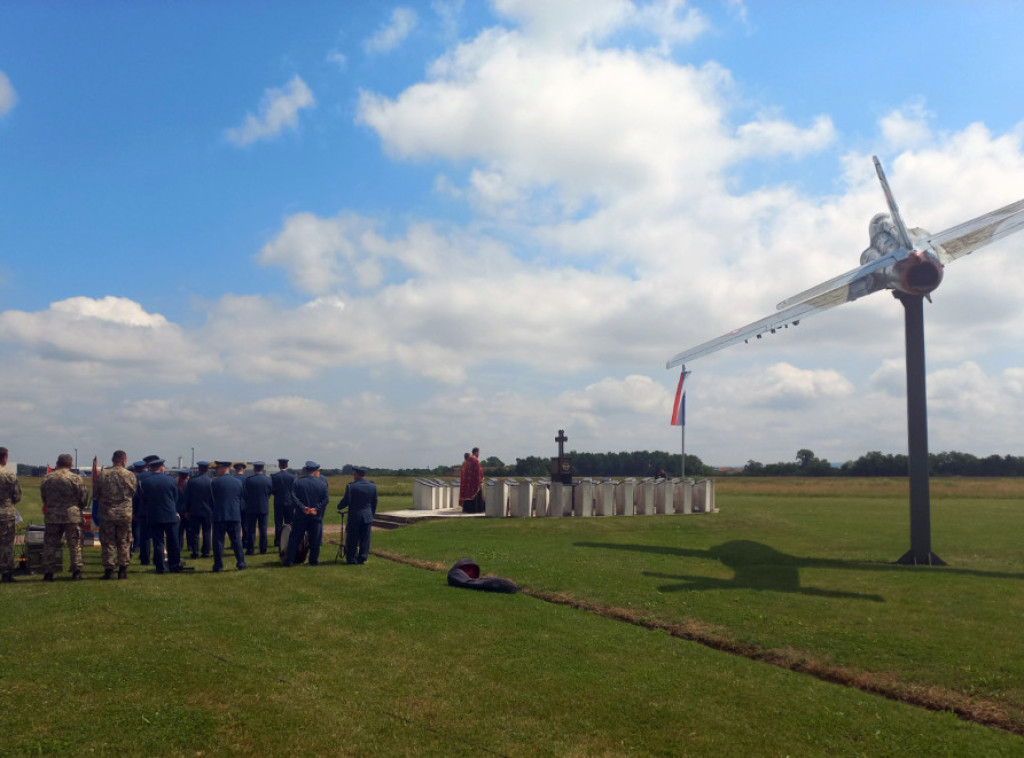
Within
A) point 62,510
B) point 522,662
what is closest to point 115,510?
point 62,510

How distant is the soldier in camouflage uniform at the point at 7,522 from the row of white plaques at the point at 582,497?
42.7 ft

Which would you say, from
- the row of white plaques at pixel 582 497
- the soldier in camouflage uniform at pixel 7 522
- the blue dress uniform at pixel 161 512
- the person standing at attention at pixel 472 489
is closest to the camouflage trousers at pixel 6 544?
the soldier in camouflage uniform at pixel 7 522

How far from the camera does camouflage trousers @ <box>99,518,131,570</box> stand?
40.0ft

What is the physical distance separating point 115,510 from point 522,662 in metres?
8.24

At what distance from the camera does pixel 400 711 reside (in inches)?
242

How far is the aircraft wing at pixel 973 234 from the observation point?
16.4 meters

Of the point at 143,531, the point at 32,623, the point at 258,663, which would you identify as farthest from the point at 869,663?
the point at 143,531

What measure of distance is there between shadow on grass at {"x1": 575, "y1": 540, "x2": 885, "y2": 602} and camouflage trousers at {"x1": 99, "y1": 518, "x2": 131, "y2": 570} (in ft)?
29.8

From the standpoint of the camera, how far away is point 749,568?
1439cm

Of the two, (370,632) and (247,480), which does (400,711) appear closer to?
(370,632)

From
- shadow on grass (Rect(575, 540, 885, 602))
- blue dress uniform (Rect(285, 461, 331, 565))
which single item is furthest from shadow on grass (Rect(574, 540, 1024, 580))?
blue dress uniform (Rect(285, 461, 331, 565))

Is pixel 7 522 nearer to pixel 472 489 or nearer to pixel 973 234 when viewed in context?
pixel 472 489

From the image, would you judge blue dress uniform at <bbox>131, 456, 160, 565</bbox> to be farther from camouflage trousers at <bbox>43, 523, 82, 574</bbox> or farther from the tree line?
the tree line

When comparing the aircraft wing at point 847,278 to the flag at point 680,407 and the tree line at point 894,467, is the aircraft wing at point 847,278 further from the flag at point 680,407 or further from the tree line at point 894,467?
the tree line at point 894,467
